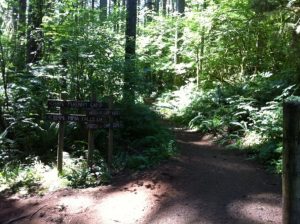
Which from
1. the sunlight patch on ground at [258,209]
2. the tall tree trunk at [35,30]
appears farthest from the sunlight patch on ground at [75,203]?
the tall tree trunk at [35,30]

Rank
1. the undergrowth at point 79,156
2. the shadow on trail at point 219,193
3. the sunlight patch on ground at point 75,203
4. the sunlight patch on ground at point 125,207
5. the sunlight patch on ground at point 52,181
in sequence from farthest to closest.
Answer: the undergrowth at point 79,156
the sunlight patch on ground at point 52,181
the sunlight patch on ground at point 75,203
the sunlight patch on ground at point 125,207
the shadow on trail at point 219,193

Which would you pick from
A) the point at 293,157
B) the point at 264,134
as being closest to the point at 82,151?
the point at 264,134

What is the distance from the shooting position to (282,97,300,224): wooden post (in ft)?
9.93

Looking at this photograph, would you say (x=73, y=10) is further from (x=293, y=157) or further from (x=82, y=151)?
(x=293, y=157)

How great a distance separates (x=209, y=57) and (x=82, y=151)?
8.59 m

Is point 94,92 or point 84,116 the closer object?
point 84,116

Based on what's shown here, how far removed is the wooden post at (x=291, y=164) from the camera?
3027 millimetres

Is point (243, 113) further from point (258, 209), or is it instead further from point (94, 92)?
point (258, 209)

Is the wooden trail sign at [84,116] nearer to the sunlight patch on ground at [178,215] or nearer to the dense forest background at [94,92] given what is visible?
the dense forest background at [94,92]

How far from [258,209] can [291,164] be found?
2816mm

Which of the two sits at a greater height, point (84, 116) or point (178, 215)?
point (84, 116)

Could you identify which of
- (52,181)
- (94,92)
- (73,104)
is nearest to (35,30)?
(94,92)

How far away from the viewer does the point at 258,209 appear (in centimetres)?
568

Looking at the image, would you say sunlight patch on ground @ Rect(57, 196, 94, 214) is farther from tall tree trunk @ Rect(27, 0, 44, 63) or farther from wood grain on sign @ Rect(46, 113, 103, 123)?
tall tree trunk @ Rect(27, 0, 44, 63)
